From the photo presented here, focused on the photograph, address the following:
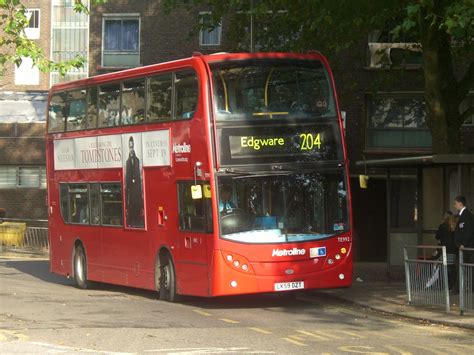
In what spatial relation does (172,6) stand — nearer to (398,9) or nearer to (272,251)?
(398,9)

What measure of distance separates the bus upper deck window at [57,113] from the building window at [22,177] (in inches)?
889

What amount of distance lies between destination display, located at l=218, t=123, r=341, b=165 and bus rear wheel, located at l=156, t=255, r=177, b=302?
9.48 feet

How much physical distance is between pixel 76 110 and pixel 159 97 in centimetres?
395

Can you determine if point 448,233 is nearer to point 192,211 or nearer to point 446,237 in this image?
point 446,237

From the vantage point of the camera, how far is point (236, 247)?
54.9 feet

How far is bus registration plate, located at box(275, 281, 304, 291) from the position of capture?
16984mm

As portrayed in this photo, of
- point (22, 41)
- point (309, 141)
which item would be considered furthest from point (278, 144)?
point (22, 41)

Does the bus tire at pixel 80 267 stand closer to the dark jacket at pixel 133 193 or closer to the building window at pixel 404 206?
the dark jacket at pixel 133 193

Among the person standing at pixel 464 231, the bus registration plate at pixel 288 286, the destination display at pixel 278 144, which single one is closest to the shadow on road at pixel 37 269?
the bus registration plate at pixel 288 286

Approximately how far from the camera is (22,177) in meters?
45.7

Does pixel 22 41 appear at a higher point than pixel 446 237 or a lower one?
higher

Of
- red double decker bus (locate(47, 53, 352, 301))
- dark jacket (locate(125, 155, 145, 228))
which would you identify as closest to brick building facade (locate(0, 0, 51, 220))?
dark jacket (locate(125, 155, 145, 228))

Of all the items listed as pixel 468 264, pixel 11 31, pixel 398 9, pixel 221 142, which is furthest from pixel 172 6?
pixel 468 264

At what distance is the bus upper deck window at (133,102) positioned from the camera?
19.2m
